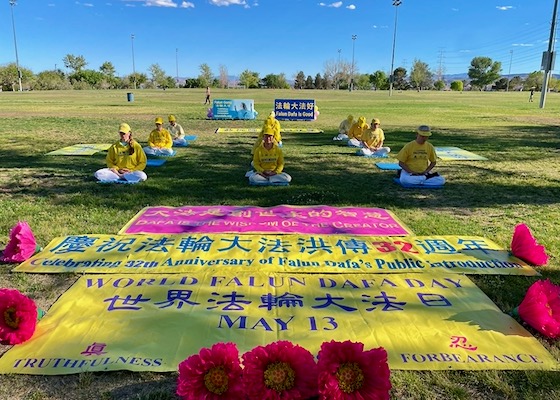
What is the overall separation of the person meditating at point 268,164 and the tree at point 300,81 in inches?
3308

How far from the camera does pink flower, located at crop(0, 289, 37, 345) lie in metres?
3.04

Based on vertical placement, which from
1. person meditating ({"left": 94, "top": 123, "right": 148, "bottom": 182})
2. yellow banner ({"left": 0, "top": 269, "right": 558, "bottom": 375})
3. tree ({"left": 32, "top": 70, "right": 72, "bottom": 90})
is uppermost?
tree ({"left": 32, "top": 70, "right": 72, "bottom": 90})

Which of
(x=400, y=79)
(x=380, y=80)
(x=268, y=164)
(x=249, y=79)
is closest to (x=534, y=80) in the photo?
(x=400, y=79)

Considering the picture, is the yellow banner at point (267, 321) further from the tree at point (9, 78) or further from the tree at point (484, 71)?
the tree at point (484, 71)

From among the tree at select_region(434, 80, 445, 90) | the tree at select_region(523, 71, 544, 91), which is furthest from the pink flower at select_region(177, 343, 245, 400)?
the tree at select_region(434, 80, 445, 90)

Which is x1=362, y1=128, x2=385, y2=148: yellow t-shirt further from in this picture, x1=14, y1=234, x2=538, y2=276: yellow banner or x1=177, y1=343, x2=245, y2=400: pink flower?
x1=177, y1=343, x2=245, y2=400: pink flower

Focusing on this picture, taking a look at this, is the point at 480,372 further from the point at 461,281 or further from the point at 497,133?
the point at 497,133

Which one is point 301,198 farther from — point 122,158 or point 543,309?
point 543,309

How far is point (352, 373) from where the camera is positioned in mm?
2445

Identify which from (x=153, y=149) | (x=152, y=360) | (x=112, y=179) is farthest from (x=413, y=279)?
(x=153, y=149)

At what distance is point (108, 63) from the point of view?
286 feet

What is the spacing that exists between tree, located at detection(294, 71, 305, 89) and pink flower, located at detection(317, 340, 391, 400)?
89901 mm

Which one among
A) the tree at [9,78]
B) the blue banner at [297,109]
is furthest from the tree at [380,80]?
the blue banner at [297,109]

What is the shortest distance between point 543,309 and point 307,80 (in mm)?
89985
